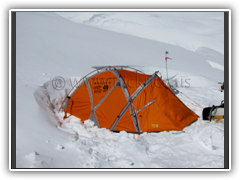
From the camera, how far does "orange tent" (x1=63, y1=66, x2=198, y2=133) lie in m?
5.27

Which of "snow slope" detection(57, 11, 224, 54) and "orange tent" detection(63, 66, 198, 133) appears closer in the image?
"orange tent" detection(63, 66, 198, 133)

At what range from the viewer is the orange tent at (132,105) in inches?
208

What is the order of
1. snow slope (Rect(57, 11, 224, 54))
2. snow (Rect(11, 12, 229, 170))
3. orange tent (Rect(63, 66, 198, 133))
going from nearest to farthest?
snow (Rect(11, 12, 229, 170))
orange tent (Rect(63, 66, 198, 133))
snow slope (Rect(57, 11, 224, 54))

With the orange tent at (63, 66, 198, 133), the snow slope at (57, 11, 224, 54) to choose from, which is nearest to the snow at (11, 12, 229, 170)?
the orange tent at (63, 66, 198, 133)

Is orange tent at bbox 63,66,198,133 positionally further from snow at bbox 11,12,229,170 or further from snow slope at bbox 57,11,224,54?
snow slope at bbox 57,11,224,54

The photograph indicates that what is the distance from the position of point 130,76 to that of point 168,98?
1.28 metres

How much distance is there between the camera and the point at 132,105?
5.29 meters

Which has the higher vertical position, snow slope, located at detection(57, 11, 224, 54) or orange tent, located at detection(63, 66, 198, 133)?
snow slope, located at detection(57, 11, 224, 54)

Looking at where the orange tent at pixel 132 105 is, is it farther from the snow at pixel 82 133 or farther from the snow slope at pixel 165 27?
the snow slope at pixel 165 27

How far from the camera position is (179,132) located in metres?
5.00

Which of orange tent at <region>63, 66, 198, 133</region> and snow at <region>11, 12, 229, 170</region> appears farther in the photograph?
orange tent at <region>63, 66, 198, 133</region>

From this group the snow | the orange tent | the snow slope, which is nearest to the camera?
the snow

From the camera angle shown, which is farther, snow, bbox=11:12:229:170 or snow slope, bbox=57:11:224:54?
snow slope, bbox=57:11:224:54

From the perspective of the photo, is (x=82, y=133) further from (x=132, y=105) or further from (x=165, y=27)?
(x=165, y=27)
